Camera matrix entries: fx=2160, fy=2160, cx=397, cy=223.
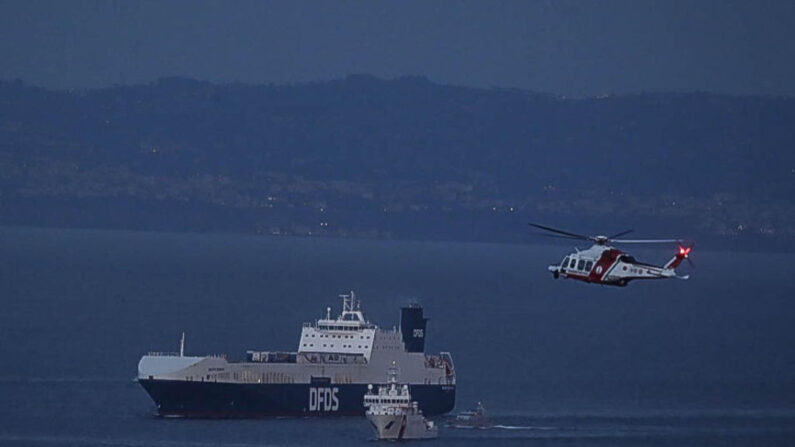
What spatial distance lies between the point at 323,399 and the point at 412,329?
284 inches

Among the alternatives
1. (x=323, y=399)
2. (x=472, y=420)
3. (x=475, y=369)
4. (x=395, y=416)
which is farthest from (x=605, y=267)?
(x=475, y=369)

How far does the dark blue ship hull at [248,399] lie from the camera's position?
300 ft

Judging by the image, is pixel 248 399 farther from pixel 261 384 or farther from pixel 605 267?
pixel 605 267

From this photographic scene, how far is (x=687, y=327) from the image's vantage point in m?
181

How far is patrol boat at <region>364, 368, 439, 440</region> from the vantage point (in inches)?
3344

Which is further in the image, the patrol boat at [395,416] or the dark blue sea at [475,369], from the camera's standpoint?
the dark blue sea at [475,369]

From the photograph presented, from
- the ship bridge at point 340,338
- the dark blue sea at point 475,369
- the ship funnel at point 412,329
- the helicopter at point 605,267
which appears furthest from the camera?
the ship funnel at point 412,329

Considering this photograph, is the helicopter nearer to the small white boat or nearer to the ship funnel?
the small white boat

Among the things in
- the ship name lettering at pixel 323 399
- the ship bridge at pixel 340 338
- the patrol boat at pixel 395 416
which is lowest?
the patrol boat at pixel 395 416

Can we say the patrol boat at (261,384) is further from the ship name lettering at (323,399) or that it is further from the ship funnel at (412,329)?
the ship funnel at (412,329)

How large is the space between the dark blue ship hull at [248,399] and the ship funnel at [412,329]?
5460mm

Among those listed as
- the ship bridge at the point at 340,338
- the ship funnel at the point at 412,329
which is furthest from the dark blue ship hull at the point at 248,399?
the ship funnel at the point at 412,329

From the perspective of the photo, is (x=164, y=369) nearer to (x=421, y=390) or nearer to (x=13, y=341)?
(x=421, y=390)

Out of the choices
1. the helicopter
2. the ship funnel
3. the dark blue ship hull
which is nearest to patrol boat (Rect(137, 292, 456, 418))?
the dark blue ship hull
